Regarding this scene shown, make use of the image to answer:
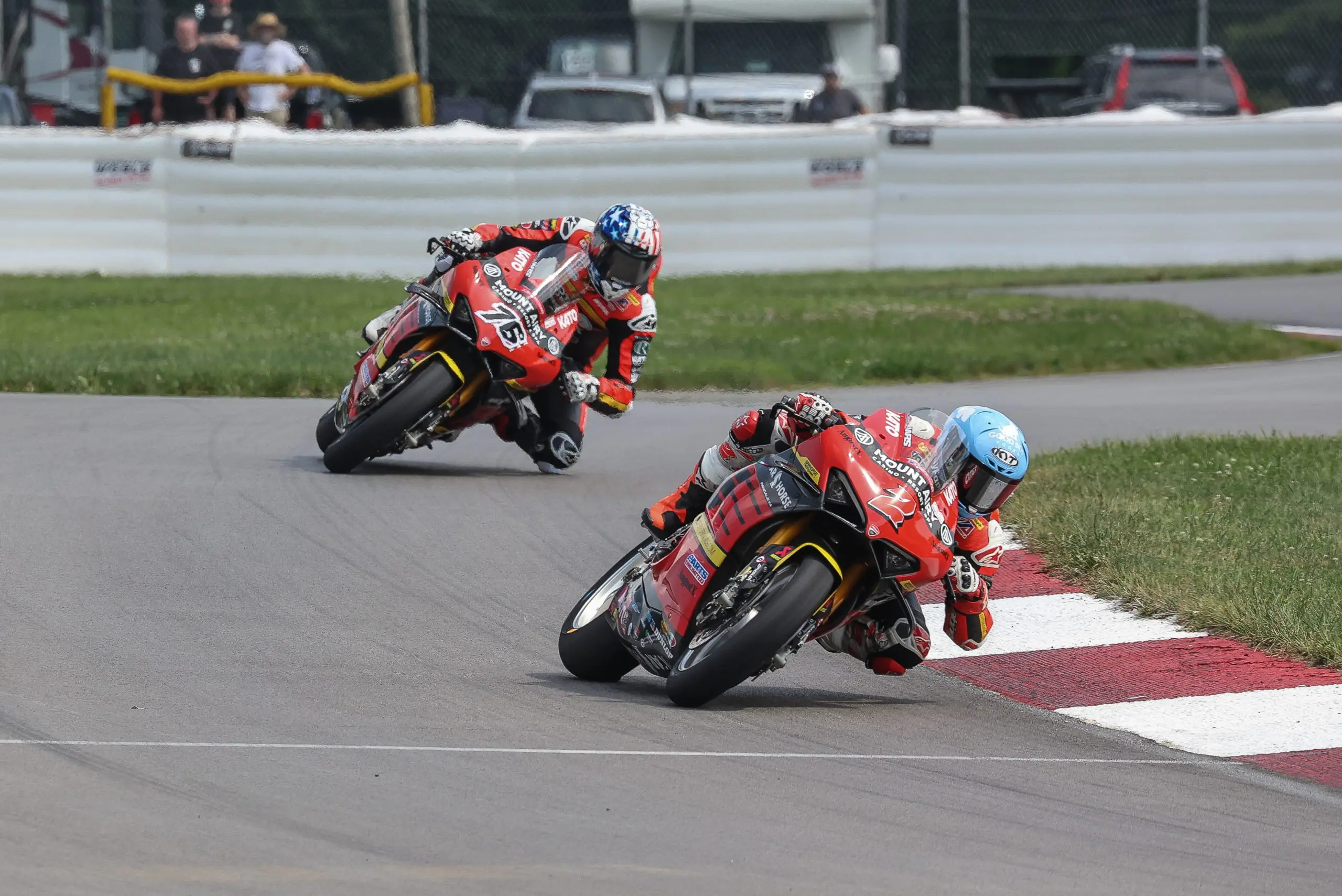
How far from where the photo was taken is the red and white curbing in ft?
19.9

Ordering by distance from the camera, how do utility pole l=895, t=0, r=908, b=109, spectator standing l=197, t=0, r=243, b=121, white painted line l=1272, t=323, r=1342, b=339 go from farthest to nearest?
1. utility pole l=895, t=0, r=908, b=109
2. spectator standing l=197, t=0, r=243, b=121
3. white painted line l=1272, t=323, r=1342, b=339

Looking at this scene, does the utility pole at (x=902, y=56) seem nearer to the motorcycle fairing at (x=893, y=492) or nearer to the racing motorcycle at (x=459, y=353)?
the racing motorcycle at (x=459, y=353)

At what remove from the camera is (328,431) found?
1071 cm

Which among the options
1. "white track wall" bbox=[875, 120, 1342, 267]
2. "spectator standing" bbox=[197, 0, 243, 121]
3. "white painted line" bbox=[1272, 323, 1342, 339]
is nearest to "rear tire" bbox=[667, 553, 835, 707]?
"white painted line" bbox=[1272, 323, 1342, 339]

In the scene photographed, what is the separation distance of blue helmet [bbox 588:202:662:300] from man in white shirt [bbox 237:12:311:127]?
43.8 ft

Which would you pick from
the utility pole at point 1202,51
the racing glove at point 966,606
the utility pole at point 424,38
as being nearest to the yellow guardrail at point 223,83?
the utility pole at point 424,38

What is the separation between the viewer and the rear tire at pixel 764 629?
5.90 m

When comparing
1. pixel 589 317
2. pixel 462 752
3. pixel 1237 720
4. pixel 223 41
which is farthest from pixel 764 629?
pixel 223 41

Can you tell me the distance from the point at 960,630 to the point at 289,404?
760 cm

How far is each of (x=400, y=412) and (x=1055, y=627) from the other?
12.4ft

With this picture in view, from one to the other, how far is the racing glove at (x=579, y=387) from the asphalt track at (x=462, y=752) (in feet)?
2.67

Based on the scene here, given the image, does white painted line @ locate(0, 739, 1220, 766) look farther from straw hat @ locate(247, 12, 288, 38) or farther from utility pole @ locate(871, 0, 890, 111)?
utility pole @ locate(871, 0, 890, 111)

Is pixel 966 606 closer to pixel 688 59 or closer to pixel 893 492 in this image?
pixel 893 492

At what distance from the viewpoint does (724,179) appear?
20812 mm
